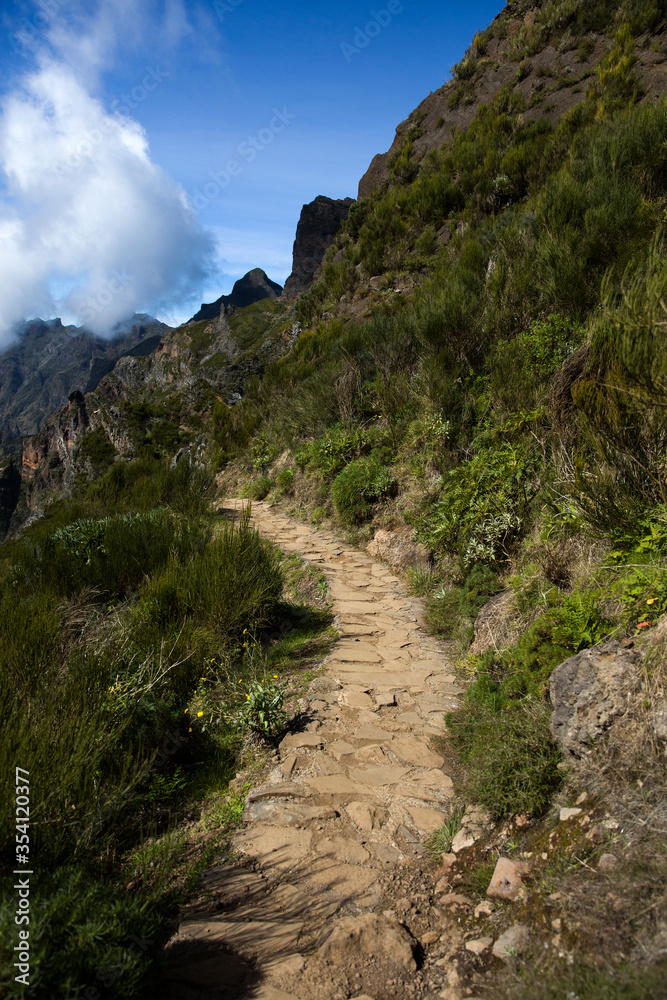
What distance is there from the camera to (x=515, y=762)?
7.30ft

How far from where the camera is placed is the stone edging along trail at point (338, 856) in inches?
63.1

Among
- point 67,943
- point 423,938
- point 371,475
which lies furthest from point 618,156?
point 67,943

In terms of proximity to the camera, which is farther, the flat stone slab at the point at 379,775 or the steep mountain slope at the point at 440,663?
the flat stone slab at the point at 379,775

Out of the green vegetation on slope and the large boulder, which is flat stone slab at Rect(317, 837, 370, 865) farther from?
the large boulder

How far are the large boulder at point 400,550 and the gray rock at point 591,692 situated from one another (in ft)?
10.8

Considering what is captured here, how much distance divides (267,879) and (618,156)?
9.21m

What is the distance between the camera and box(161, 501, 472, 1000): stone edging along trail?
1.60 meters

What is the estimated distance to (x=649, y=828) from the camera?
1.54 m

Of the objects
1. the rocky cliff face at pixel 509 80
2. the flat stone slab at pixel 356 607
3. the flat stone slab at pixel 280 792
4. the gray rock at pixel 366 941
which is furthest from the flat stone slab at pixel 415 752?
the rocky cliff face at pixel 509 80

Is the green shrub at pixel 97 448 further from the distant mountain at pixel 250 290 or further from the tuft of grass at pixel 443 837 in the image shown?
the distant mountain at pixel 250 290

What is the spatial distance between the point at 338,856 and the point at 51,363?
195 meters

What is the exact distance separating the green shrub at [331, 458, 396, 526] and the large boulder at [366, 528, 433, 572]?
0.61 metres

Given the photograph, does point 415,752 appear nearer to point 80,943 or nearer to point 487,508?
point 80,943

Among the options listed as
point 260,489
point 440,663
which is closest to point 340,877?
point 440,663
